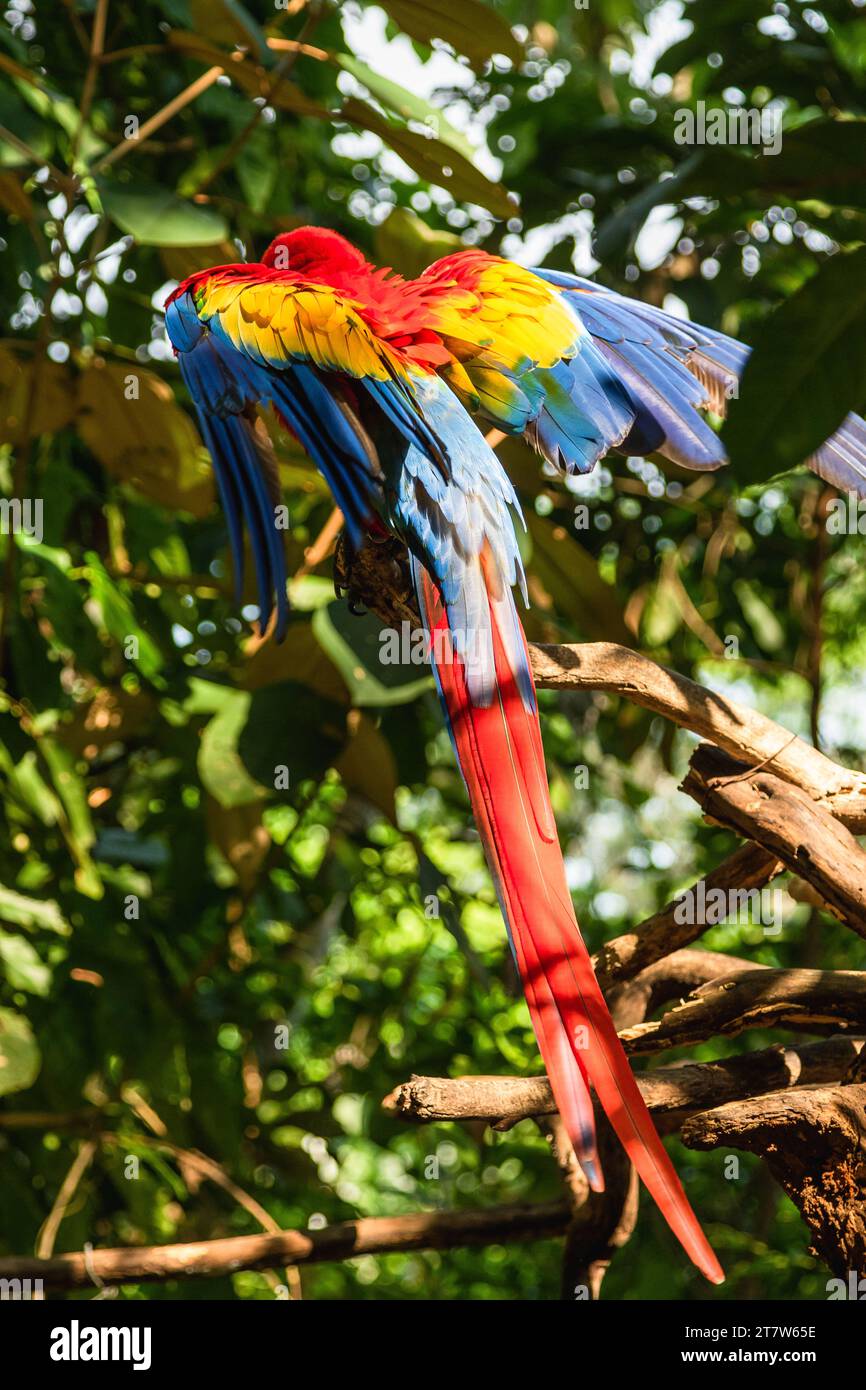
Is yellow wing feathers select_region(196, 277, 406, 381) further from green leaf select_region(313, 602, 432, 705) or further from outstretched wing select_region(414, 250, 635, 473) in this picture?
green leaf select_region(313, 602, 432, 705)

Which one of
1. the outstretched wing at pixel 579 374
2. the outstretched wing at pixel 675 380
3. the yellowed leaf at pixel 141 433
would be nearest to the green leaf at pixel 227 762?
the yellowed leaf at pixel 141 433

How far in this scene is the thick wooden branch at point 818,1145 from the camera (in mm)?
1314

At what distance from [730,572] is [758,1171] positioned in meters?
1.52

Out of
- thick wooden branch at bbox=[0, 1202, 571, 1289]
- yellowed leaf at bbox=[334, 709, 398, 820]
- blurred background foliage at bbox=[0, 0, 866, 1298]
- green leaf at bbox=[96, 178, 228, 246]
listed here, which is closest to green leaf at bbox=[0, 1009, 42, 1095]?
blurred background foliage at bbox=[0, 0, 866, 1298]

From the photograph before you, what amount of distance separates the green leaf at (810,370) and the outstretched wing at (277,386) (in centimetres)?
76

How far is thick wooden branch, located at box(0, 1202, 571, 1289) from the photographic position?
172 cm

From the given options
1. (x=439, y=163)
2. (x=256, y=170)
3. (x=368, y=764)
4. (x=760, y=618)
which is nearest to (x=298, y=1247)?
(x=368, y=764)

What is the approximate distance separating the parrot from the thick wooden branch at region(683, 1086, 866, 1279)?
5.2 inches

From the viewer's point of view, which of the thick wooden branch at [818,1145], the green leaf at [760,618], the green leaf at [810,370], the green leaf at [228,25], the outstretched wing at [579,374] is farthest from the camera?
the green leaf at [760,618]

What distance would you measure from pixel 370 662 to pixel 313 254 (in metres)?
0.67

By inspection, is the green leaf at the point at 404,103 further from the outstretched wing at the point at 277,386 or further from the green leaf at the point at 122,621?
the green leaf at the point at 122,621

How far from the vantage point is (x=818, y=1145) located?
134 centimetres

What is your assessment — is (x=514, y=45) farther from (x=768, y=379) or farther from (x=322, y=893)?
(x=322, y=893)

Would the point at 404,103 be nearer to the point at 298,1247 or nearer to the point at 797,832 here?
the point at 797,832
